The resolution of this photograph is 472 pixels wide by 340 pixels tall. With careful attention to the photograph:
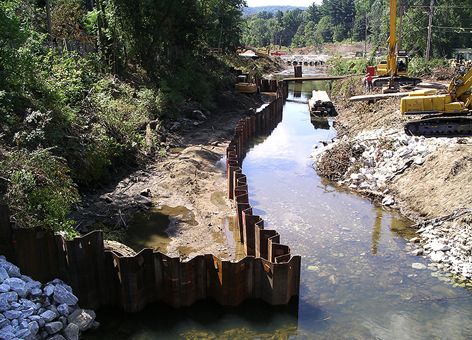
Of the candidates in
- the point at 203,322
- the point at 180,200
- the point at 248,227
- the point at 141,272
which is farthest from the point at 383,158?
the point at 141,272

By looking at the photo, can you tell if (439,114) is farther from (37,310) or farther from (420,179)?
(37,310)

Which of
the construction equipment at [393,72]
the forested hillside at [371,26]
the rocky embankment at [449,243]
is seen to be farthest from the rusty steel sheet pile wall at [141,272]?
the forested hillside at [371,26]

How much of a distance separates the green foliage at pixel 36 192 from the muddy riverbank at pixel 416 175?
369 inches

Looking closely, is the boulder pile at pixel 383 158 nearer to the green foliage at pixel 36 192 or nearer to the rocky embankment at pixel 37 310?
the green foliage at pixel 36 192

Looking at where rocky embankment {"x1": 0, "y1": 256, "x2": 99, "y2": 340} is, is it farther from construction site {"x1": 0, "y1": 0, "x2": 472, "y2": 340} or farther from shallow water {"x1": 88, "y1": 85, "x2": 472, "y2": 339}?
shallow water {"x1": 88, "y1": 85, "x2": 472, "y2": 339}

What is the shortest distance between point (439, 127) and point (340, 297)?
443 inches

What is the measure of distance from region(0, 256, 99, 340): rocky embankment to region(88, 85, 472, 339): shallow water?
0.64m

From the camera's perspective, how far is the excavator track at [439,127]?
1895cm

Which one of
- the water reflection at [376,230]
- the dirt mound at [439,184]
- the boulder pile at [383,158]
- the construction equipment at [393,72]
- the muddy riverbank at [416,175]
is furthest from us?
the construction equipment at [393,72]

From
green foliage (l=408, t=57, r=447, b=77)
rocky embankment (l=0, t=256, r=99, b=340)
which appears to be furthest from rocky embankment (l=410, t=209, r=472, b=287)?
green foliage (l=408, t=57, r=447, b=77)

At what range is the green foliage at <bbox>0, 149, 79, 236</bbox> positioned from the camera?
1044 centimetres

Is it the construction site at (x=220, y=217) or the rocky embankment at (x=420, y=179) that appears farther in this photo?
the rocky embankment at (x=420, y=179)

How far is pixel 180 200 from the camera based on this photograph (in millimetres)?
15578

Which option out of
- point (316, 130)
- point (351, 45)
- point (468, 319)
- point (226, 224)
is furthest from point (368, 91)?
point (351, 45)
